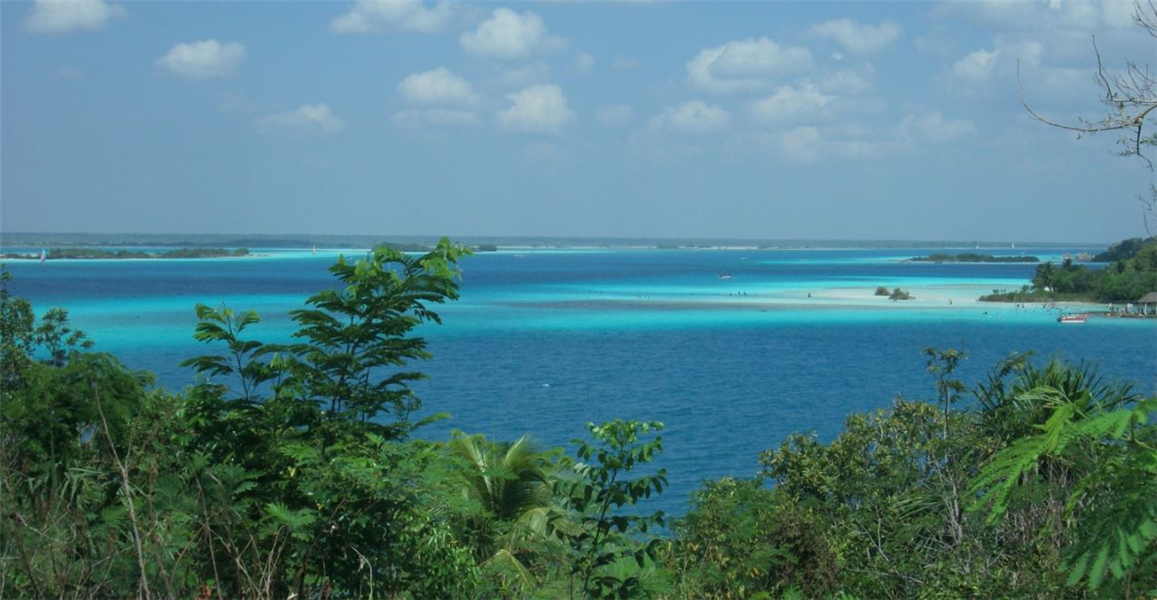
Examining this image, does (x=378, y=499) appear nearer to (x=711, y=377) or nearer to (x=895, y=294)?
(x=711, y=377)

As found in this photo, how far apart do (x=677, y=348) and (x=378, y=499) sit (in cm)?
6549

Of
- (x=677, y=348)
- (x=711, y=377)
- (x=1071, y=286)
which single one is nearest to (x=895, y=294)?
(x=1071, y=286)

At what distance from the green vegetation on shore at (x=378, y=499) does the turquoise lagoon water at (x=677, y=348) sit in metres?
3.25

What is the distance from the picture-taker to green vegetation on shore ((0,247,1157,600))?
12.7 feet

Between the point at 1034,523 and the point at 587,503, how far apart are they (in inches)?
163

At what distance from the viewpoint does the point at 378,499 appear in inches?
198

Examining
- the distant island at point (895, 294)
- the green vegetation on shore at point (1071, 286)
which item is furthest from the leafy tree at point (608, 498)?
the distant island at point (895, 294)

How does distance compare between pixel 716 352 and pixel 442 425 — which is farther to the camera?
pixel 716 352

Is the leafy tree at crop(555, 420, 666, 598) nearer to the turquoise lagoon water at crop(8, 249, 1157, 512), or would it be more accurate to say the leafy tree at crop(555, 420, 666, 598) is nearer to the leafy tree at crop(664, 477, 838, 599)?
the leafy tree at crop(664, 477, 838, 599)

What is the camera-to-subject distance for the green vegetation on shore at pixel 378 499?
3881 millimetres

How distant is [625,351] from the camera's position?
2650 inches

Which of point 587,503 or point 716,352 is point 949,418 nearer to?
point 587,503

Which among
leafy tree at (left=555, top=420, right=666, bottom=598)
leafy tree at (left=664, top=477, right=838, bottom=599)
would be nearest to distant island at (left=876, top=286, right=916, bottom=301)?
leafy tree at (left=664, top=477, right=838, bottom=599)

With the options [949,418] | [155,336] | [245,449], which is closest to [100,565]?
[245,449]
